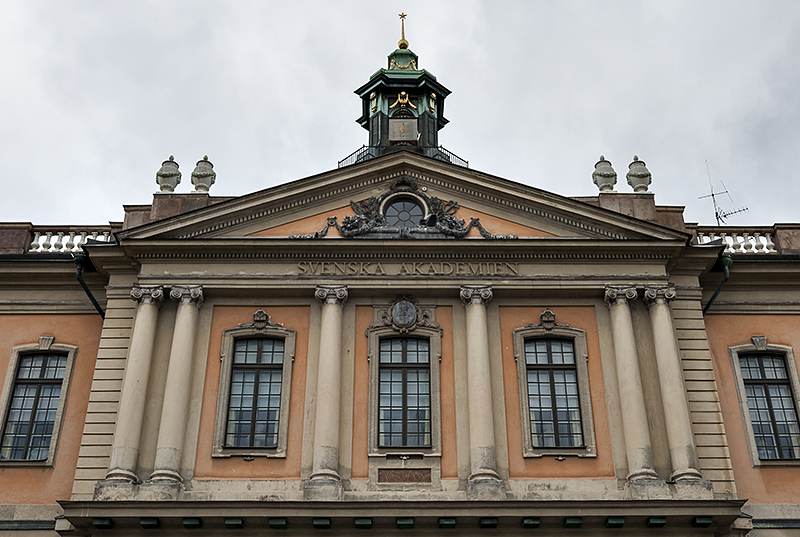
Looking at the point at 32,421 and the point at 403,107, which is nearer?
the point at 32,421

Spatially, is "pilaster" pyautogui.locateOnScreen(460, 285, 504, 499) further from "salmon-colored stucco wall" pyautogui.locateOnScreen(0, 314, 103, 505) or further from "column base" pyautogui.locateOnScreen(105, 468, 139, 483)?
"salmon-colored stucco wall" pyautogui.locateOnScreen(0, 314, 103, 505)

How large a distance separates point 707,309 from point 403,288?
24.3ft

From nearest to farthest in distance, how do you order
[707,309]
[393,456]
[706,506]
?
[706,506]
[393,456]
[707,309]

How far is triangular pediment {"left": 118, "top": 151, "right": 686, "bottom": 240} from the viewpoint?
21062 mm

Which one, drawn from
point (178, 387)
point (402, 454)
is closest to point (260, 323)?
point (178, 387)

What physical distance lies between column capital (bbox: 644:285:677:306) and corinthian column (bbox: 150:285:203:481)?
10.1 metres

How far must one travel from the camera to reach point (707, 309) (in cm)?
2158

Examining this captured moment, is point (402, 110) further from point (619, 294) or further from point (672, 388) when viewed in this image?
point (672, 388)

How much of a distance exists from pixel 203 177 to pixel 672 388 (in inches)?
481

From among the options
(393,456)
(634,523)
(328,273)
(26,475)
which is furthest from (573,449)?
(26,475)

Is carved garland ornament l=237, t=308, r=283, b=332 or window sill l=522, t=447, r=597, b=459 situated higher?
carved garland ornament l=237, t=308, r=283, b=332

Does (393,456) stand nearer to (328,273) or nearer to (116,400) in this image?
(328,273)

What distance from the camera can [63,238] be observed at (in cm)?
2344

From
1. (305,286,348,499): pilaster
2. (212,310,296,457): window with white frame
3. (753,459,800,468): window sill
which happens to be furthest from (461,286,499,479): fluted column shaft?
(753,459,800,468): window sill
